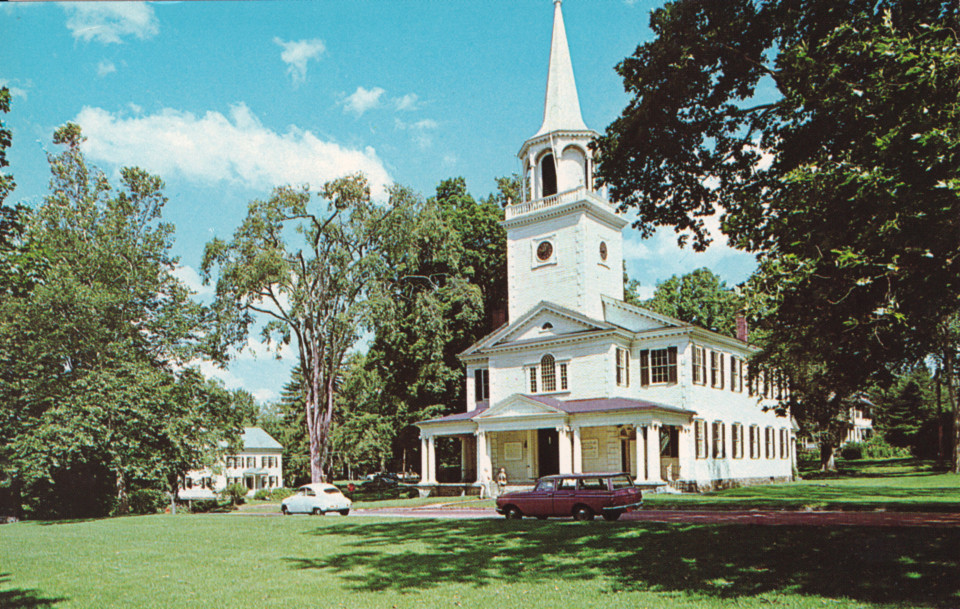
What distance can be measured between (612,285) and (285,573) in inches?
1211

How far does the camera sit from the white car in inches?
1169

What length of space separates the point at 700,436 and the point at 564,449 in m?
7.03

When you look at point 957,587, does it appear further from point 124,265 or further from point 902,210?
point 124,265

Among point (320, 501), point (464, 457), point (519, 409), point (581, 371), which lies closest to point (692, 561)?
point (320, 501)

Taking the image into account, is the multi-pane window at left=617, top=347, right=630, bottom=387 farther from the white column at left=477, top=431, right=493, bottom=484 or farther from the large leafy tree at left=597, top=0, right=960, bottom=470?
the large leafy tree at left=597, top=0, right=960, bottom=470

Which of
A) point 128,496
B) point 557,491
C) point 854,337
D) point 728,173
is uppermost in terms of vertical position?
point 728,173

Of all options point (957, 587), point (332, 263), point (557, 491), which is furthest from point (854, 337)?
point (332, 263)

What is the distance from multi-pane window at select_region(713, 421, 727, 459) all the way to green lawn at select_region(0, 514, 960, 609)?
841 inches

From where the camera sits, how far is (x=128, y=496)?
1555 inches

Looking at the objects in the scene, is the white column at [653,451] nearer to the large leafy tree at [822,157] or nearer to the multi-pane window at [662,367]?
the multi-pane window at [662,367]

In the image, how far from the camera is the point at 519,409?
3606 centimetres

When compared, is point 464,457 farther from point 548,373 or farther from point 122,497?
point 122,497

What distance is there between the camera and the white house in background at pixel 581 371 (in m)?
35.1

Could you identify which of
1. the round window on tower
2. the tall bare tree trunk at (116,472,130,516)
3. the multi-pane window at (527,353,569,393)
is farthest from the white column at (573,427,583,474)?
the tall bare tree trunk at (116,472,130,516)
